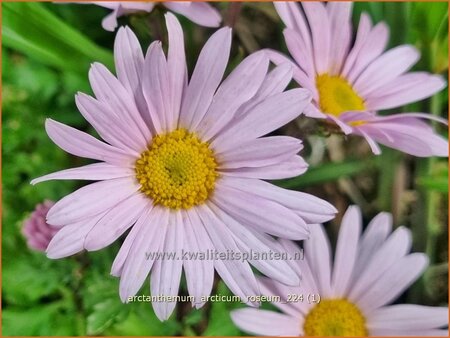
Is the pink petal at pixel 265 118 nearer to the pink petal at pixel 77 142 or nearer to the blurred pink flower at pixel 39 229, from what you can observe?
the pink petal at pixel 77 142

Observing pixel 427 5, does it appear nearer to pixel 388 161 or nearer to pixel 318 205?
pixel 388 161

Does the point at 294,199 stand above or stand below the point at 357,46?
below

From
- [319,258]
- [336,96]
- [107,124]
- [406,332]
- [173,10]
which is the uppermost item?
[173,10]

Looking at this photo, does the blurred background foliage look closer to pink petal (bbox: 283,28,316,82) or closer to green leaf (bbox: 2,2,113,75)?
green leaf (bbox: 2,2,113,75)

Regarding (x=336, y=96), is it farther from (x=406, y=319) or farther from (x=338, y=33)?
(x=406, y=319)

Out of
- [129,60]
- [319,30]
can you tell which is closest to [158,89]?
[129,60]

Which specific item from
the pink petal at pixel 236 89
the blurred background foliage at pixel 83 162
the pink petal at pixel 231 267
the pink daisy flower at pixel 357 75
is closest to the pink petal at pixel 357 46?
the pink daisy flower at pixel 357 75

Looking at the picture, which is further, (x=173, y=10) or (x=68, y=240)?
→ (x=173, y=10)

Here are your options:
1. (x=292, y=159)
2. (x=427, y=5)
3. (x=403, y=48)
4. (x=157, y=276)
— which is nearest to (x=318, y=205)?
(x=292, y=159)
